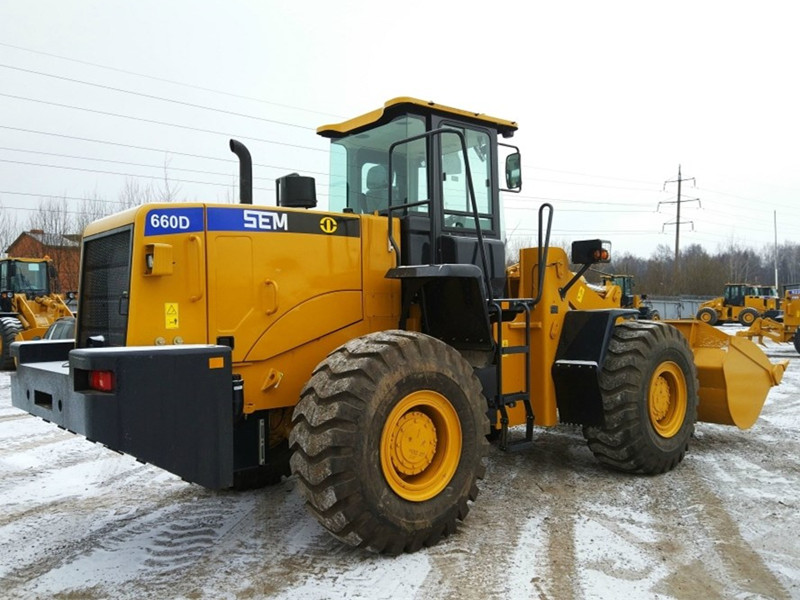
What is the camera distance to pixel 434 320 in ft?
18.2

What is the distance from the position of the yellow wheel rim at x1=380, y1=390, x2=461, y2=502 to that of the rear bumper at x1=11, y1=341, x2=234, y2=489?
3.15 feet

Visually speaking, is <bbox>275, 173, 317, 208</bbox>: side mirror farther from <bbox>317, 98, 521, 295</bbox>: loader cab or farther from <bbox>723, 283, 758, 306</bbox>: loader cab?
<bbox>723, 283, 758, 306</bbox>: loader cab

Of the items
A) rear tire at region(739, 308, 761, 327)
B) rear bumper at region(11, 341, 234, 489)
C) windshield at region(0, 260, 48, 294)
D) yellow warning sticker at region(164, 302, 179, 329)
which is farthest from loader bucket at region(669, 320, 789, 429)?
rear tire at region(739, 308, 761, 327)

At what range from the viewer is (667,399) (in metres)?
6.46

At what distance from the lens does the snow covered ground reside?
381 cm

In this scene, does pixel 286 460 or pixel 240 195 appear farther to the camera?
pixel 286 460

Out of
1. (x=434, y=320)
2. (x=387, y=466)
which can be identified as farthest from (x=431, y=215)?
(x=387, y=466)

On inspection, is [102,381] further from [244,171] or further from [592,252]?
[592,252]

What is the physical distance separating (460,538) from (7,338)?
14915mm

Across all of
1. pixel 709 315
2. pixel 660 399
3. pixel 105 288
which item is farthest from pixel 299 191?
pixel 709 315

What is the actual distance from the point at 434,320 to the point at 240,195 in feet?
5.84

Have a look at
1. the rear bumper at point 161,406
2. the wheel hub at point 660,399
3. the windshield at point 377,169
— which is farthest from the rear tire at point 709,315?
the rear bumper at point 161,406

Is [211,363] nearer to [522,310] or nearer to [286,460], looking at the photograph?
[286,460]

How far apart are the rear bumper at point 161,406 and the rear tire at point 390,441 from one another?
18.4 inches
